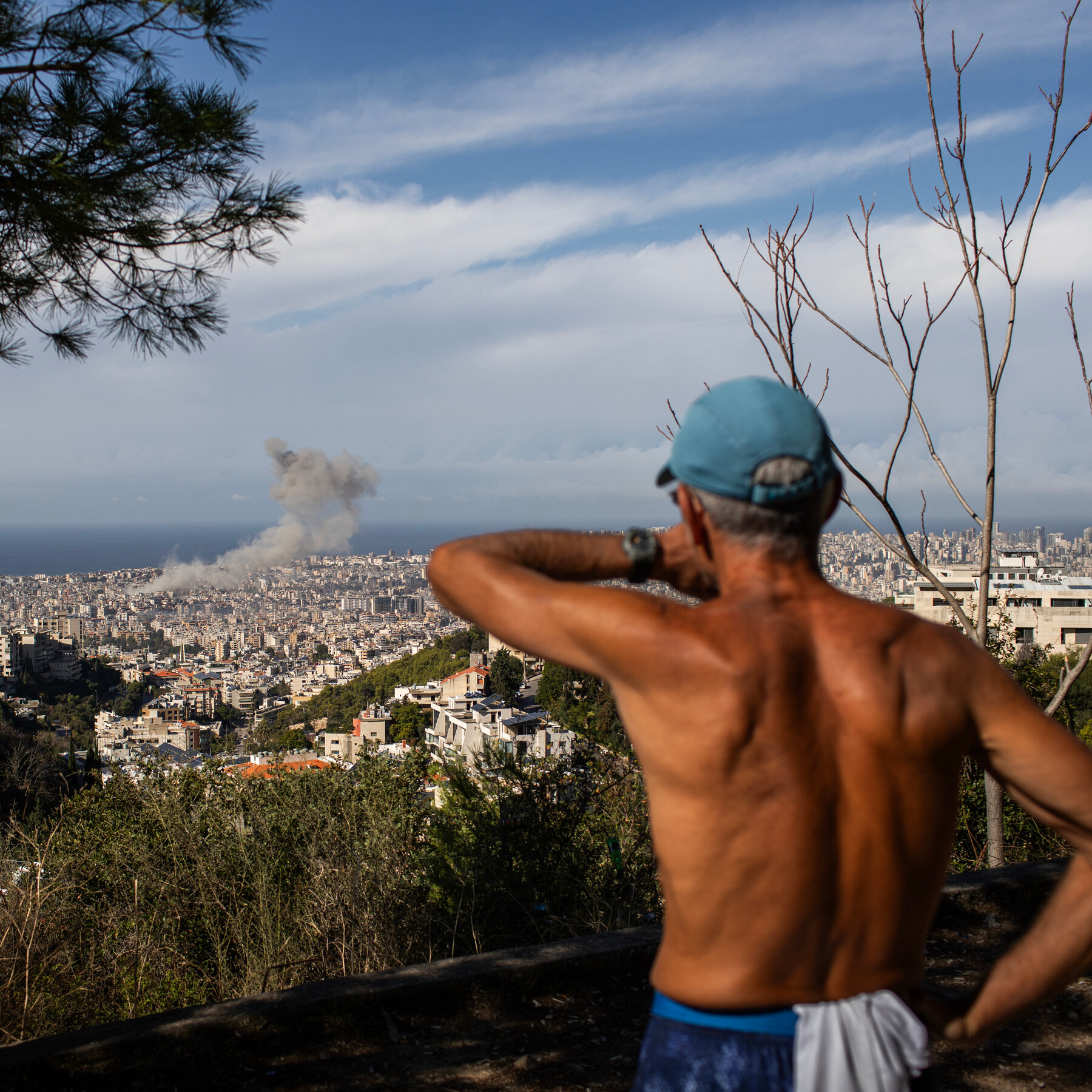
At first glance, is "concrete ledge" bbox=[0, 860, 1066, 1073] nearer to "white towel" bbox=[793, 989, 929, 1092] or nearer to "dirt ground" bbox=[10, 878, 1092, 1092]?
"dirt ground" bbox=[10, 878, 1092, 1092]

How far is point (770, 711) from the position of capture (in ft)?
2.86

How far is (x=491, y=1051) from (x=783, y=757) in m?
1.88

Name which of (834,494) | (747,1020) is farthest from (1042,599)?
(747,1020)

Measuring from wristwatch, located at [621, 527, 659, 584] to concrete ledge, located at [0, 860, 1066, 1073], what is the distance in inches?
75.4

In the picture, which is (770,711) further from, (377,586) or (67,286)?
(377,586)

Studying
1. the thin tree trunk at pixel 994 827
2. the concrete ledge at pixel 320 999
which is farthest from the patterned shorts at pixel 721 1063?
the thin tree trunk at pixel 994 827

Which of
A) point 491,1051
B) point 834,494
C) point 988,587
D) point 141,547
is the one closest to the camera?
point 834,494

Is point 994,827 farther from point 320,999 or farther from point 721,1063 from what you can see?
point 721,1063

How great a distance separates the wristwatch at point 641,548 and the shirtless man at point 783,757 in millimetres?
68

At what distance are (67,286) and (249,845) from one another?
2.75 meters

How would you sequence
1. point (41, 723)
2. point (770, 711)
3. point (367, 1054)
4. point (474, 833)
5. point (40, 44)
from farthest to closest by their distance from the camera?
point (41, 723) → point (474, 833) → point (40, 44) → point (367, 1054) → point (770, 711)

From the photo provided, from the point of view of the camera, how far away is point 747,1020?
0.90 metres

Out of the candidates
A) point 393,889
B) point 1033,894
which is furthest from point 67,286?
point 1033,894

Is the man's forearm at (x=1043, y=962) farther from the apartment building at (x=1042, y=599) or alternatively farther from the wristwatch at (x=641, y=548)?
the apartment building at (x=1042, y=599)
